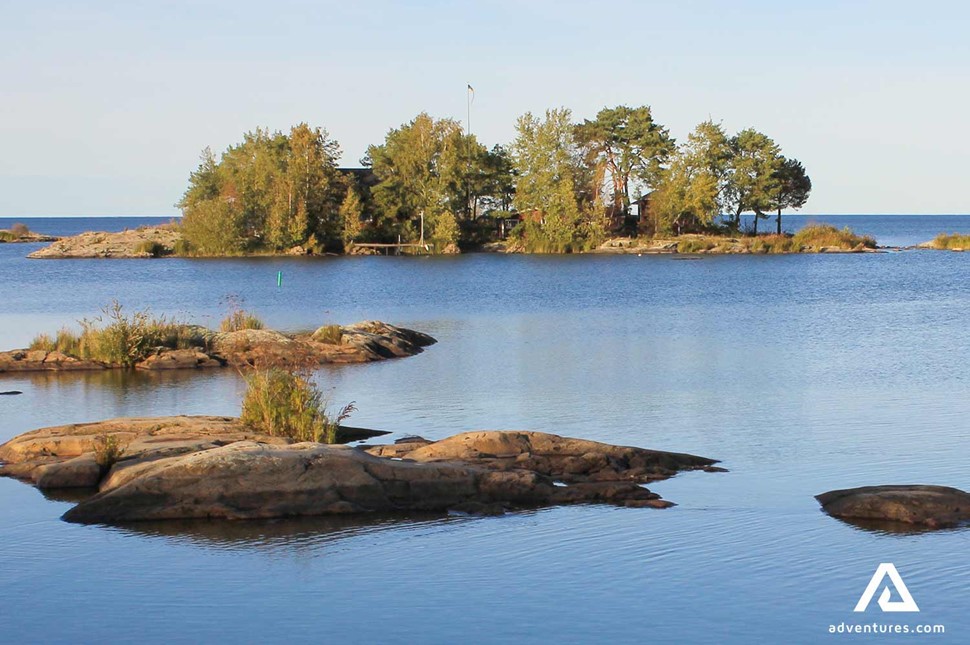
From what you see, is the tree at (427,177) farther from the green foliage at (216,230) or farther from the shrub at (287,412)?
the shrub at (287,412)

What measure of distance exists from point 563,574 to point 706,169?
82128mm

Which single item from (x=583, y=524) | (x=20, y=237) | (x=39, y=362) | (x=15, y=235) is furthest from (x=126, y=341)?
(x=15, y=235)

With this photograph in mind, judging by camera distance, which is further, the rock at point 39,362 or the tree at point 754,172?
the tree at point 754,172

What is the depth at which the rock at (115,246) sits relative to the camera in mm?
95062

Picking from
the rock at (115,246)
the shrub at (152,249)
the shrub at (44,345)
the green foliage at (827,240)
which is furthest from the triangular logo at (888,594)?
the shrub at (152,249)

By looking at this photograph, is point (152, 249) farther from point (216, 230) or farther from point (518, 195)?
point (518, 195)

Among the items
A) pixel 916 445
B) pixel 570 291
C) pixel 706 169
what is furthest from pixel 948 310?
pixel 706 169

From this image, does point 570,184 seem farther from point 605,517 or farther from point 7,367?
point 605,517

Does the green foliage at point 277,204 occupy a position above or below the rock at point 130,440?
above

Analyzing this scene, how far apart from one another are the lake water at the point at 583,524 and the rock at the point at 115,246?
5865 cm

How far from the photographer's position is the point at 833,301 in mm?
47406

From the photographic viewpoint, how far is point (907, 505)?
1280 centimetres

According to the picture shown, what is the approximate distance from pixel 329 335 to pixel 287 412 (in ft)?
40.9

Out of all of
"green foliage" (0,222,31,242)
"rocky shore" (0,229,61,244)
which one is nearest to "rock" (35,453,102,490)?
"rocky shore" (0,229,61,244)
